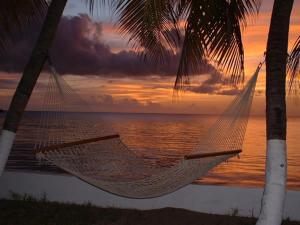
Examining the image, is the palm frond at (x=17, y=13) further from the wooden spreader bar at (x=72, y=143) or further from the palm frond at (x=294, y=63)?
the palm frond at (x=294, y=63)

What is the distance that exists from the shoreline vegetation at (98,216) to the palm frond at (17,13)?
57.6 inches

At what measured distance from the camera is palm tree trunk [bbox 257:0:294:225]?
2.84 metres

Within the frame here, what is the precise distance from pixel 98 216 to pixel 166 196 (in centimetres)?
66

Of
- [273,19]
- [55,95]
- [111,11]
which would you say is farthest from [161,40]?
[273,19]

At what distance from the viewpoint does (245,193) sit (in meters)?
4.48

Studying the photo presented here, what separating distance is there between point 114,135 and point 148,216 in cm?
86

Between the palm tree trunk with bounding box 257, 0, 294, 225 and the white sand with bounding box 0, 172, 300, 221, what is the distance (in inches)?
62.0

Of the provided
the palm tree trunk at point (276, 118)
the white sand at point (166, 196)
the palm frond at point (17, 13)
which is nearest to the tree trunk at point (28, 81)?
the palm frond at point (17, 13)

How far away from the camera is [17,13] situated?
4.09 meters

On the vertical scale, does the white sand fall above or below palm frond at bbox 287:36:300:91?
below

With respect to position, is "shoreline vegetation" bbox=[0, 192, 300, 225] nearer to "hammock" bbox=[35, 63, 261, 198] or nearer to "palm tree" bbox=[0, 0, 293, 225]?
"hammock" bbox=[35, 63, 261, 198]

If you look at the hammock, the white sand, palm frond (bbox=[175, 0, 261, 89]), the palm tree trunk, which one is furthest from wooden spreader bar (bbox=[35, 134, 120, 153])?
the palm tree trunk

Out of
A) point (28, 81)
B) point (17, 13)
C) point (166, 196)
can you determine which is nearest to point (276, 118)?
point (28, 81)

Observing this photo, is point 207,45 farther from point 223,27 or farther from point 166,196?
point 166,196
